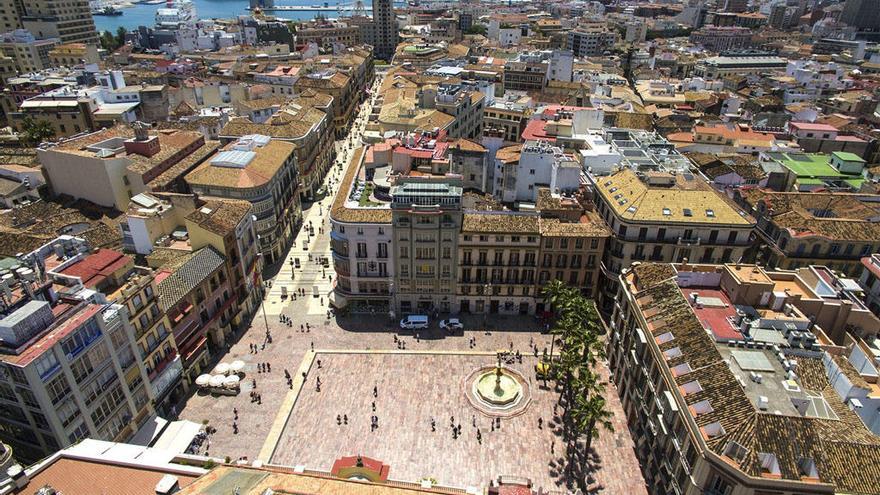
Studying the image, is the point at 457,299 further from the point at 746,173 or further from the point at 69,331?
the point at 746,173

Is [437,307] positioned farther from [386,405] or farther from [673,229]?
[673,229]

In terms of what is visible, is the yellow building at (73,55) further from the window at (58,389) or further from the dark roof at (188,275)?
the window at (58,389)

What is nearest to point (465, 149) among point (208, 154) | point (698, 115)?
point (208, 154)

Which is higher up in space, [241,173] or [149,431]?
[241,173]

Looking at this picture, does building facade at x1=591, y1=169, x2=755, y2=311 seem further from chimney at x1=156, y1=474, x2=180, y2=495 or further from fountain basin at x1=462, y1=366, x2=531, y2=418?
chimney at x1=156, y1=474, x2=180, y2=495

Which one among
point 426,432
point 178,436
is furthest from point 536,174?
point 178,436

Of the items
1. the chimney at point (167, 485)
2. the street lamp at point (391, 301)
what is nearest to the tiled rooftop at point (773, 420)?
the street lamp at point (391, 301)

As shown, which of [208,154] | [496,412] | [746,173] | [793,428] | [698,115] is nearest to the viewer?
[793,428]
